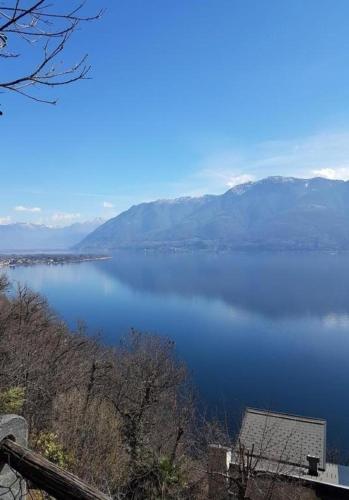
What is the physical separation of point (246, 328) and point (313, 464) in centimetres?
4533

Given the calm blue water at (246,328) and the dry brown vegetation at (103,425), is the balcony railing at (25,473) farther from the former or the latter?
the calm blue water at (246,328)

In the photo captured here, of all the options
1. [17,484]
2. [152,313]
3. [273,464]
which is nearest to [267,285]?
[152,313]

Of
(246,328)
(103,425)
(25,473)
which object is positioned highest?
(25,473)

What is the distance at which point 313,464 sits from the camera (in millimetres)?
16812

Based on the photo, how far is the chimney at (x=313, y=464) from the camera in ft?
54.7

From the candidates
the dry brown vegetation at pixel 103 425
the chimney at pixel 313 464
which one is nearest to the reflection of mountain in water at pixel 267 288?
the dry brown vegetation at pixel 103 425

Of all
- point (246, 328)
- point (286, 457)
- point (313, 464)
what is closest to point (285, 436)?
point (286, 457)

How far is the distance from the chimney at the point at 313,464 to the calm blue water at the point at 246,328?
588 inches

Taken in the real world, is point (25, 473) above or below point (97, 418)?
above

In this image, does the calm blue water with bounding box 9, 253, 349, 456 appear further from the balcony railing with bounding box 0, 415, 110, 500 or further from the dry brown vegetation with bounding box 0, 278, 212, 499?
the balcony railing with bounding box 0, 415, 110, 500

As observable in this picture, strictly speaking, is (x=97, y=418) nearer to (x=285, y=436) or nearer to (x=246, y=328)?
(x=285, y=436)

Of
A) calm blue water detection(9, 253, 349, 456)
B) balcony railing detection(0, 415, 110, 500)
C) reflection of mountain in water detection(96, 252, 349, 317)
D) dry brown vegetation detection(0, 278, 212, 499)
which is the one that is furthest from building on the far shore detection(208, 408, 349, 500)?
reflection of mountain in water detection(96, 252, 349, 317)

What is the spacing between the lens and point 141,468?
30.4ft

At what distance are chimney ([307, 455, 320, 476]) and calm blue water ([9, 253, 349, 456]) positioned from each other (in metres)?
14.9
